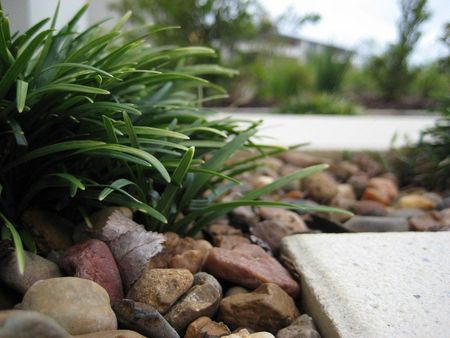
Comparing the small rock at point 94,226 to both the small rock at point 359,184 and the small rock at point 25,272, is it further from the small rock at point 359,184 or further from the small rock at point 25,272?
the small rock at point 359,184

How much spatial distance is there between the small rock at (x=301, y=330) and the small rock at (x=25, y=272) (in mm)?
584

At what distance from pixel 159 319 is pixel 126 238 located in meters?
0.28

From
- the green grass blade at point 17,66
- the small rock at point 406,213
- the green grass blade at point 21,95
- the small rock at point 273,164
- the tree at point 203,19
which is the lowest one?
the small rock at point 273,164

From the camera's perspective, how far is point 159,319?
106 cm

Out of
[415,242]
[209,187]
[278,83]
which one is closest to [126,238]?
[209,187]

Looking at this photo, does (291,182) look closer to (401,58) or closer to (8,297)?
(8,297)

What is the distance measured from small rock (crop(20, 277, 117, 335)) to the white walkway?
5.68ft

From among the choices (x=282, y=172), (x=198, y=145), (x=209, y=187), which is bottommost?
(x=282, y=172)

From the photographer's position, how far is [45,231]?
1.31 meters

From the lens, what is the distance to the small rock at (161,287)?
1.15 m

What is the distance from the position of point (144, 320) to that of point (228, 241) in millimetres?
485

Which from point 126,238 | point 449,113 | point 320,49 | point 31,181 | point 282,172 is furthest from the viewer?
point 320,49

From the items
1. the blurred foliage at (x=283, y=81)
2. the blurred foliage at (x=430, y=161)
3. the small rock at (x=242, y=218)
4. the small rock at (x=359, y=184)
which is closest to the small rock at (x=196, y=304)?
the small rock at (x=242, y=218)

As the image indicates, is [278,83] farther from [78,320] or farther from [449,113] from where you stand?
[78,320]
